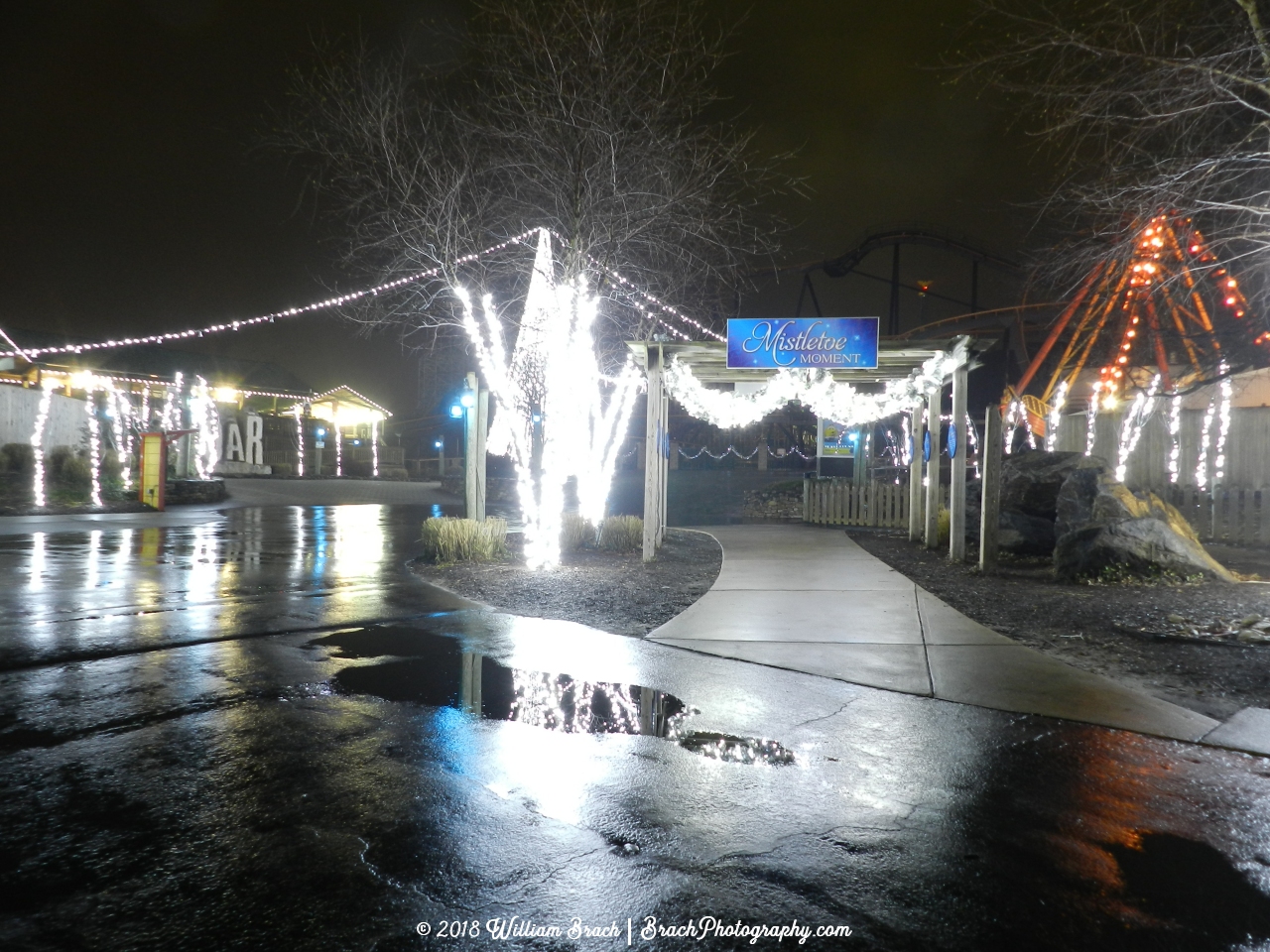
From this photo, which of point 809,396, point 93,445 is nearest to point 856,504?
point 809,396

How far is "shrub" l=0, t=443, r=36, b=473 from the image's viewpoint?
2227cm

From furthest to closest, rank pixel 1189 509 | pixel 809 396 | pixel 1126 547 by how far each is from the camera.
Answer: pixel 1189 509, pixel 809 396, pixel 1126 547

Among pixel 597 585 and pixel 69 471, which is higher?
pixel 69 471

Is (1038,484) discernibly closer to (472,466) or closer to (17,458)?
(472,466)

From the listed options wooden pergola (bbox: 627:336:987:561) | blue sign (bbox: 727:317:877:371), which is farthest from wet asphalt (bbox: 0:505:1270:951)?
blue sign (bbox: 727:317:877:371)

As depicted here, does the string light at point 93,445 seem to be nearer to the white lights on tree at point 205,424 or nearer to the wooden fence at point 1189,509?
the white lights on tree at point 205,424

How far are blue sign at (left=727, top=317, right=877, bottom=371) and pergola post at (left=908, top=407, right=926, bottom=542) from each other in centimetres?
333

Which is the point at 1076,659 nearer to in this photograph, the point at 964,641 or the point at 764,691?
the point at 964,641

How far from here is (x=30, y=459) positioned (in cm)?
2255

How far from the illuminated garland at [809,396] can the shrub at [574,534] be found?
2.72m

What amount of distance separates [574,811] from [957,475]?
903 centimetres

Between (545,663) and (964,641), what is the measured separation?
3.29 metres

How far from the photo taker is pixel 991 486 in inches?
406

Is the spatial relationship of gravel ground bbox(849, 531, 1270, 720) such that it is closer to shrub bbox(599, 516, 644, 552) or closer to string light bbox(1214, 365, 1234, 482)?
shrub bbox(599, 516, 644, 552)
